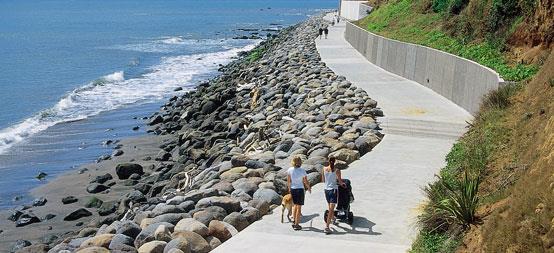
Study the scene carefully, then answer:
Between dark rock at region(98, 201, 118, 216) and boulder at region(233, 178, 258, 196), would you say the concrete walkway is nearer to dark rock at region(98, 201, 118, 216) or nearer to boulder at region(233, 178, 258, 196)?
boulder at region(233, 178, 258, 196)

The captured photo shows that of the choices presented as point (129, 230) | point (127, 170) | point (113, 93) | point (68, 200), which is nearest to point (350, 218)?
point (129, 230)

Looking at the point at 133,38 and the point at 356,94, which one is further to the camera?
the point at 133,38

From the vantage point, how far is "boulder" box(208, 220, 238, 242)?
39.5 feet

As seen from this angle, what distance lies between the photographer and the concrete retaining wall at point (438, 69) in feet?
68.9

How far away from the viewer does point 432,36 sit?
100ft

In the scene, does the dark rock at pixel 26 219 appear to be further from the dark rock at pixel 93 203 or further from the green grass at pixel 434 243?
the green grass at pixel 434 243

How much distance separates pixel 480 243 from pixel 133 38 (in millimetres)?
85687

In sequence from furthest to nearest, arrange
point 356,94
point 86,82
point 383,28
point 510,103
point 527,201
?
point 86,82
point 383,28
point 356,94
point 510,103
point 527,201

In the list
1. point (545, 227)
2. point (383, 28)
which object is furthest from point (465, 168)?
point (383, 28)

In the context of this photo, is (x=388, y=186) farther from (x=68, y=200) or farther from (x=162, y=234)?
(x=68, y=200)

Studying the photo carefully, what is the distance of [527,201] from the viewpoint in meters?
8.33

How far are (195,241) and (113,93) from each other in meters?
35.1

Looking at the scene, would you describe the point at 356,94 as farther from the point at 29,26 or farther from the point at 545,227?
the point at 29,26

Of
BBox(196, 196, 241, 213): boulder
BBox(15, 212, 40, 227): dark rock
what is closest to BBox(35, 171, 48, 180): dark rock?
BBox(15, 212, 40, 227): dark rock
